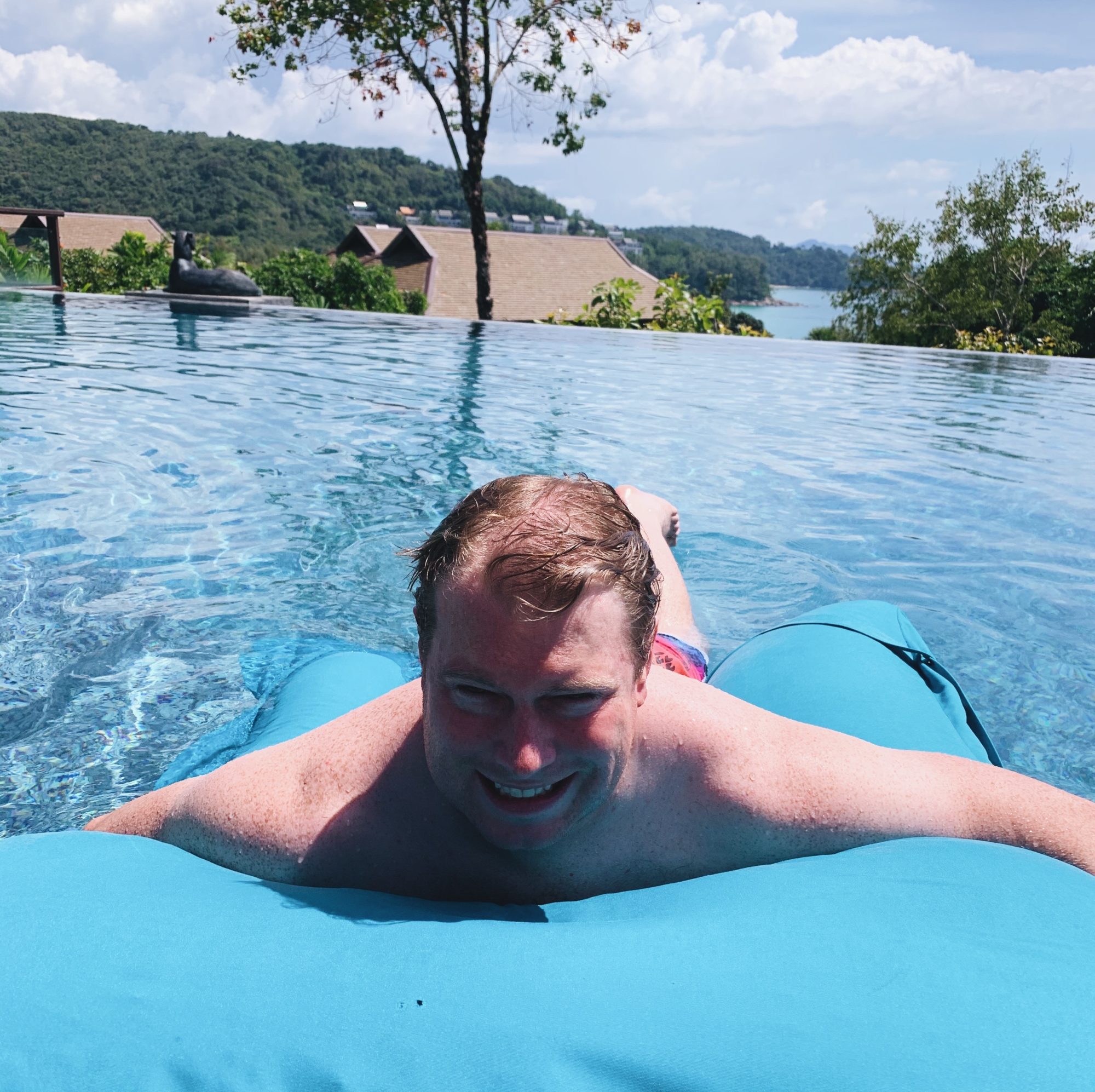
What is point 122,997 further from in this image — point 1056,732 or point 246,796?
point 1056,732

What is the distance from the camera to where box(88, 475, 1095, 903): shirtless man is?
136 centimetres

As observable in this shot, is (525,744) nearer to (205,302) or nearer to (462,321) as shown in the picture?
(462,321)

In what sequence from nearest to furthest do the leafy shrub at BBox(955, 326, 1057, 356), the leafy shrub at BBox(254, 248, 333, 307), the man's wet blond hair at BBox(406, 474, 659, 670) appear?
the man's wet blond hair at BBox(406, 474, 659, 670) → the leafy shrub at BBox(955, 326, 1057, 356) → the leafy shrub at BBox(254, 248, 333, 307)

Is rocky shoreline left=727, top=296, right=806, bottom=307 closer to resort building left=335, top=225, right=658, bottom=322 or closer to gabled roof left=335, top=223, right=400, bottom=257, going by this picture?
gabled roof left=335, top=223, right=400, bottom=257

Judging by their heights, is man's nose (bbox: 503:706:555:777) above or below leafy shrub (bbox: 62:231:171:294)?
below

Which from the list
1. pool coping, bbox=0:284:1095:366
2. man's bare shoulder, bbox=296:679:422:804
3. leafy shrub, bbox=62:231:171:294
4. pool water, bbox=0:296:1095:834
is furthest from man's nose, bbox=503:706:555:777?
leafy shrub, bbox=62:231:171:294

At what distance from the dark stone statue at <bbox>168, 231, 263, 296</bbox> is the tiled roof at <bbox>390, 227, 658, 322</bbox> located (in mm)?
16937

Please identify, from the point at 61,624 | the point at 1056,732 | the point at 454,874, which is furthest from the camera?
the point at 61,624

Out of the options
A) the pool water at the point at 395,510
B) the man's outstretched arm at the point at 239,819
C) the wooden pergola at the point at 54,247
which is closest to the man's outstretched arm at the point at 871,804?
the man's outstretched arm at the point at 239,819

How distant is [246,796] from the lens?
1659 mm

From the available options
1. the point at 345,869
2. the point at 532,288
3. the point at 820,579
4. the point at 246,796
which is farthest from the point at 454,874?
the point at 532,288

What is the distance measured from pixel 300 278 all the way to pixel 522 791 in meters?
22.7

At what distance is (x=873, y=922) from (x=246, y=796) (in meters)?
1.01

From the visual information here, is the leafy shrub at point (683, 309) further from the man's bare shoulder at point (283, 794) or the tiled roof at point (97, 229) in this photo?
the tiled roof at point (97, 229)
